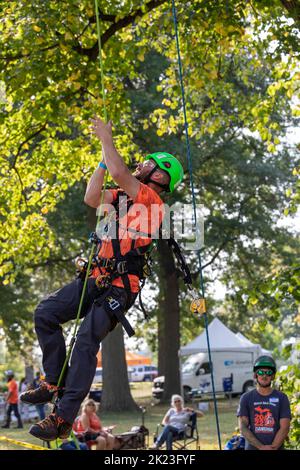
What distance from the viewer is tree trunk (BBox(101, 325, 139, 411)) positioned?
2914 centimetres

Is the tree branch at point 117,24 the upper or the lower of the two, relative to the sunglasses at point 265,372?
upper

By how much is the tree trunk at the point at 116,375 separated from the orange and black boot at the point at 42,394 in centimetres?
2281

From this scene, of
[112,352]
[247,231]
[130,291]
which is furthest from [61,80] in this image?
[247,231]

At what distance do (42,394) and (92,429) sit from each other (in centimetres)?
1016

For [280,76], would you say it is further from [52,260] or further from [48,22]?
[52,260]

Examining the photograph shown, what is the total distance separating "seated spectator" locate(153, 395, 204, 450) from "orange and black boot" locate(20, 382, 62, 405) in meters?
11.0

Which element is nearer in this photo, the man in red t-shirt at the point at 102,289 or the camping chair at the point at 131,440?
the man in red t-shirt at the point at 102,289

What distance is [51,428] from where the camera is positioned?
19.3 feet

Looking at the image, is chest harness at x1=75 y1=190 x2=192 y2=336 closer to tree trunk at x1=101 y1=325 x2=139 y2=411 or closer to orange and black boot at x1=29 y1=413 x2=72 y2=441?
orange and black boot at x1=29 y1=413 x2=72 y2=441

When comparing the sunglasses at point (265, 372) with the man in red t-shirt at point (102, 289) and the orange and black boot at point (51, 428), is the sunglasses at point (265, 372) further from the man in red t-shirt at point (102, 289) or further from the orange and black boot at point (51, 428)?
the orange and black boot at point (51, 428)

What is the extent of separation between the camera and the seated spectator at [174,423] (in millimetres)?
16938

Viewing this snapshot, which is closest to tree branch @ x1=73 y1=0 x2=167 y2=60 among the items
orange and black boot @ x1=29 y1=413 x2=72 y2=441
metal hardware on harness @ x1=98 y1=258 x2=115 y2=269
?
metal hardware on harness @ x1=98 y1=258 x2=115 y2=269

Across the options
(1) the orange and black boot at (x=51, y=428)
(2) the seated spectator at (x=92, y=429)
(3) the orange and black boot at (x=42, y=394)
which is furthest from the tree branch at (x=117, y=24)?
(1) the orange and black boot at (x=51, y=428)
